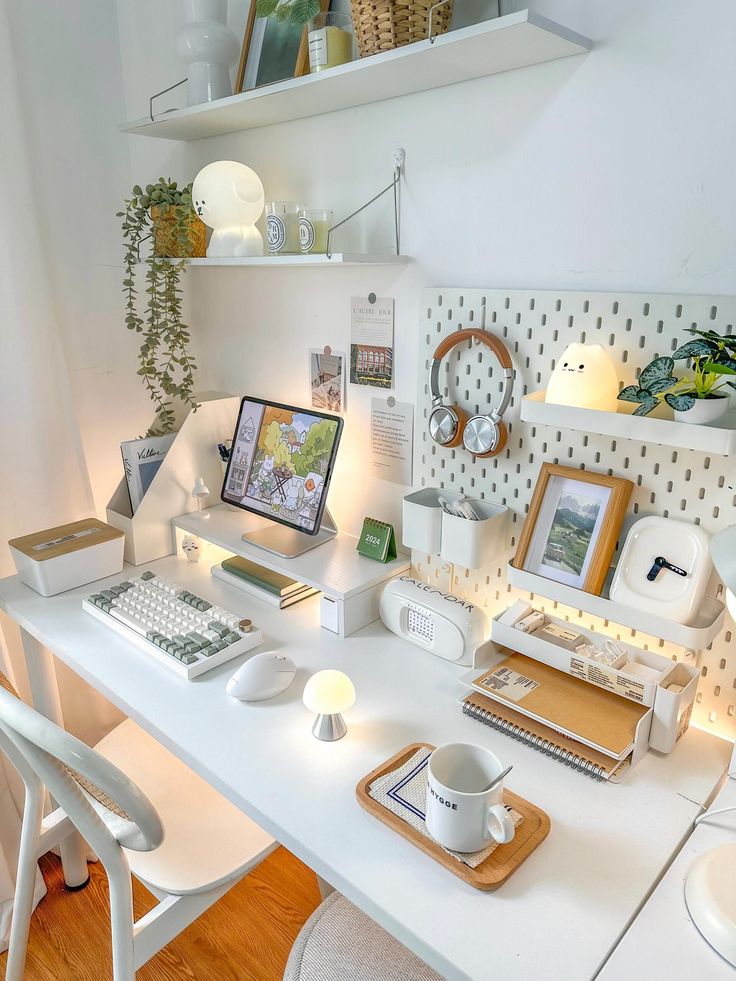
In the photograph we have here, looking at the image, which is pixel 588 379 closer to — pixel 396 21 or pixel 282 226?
pixel 396 21

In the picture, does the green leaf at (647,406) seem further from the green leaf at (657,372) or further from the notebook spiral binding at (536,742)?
the notebook spiral binding at (536,742)

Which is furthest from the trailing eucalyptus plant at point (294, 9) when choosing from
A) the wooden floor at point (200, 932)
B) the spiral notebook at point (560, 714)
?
the wooden floor at point (200, 932)

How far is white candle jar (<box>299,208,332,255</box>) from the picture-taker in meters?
1.40

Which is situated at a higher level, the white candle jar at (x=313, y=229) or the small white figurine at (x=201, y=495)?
the white candle jar at (x=313, y=229)

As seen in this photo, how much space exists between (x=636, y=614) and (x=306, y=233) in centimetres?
93

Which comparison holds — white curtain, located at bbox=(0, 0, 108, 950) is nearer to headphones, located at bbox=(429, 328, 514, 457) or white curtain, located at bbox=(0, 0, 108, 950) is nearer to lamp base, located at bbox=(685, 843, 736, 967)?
headphones, located at bbox=(429, 328, 514, 457)

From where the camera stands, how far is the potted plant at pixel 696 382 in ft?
3.00

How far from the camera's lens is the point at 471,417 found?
4.38ft

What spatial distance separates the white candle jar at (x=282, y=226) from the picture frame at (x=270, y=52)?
243 mm

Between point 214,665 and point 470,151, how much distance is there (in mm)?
1017

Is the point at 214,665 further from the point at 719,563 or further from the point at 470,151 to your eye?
the point at 470,151

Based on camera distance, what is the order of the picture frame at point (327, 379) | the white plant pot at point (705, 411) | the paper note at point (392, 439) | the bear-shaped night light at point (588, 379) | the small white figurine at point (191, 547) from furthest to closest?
1. the small white figurine at point (191, 547)
2. the picture frame at point (327, 379)
3. the paper note at point (392, 439)
4. the bear-shaped night light at point (588, 379)
5. the white plant pot at point (705, 411)

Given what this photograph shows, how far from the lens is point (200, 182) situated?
4.90ft

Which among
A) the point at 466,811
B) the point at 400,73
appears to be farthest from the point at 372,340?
the point at 466,811
